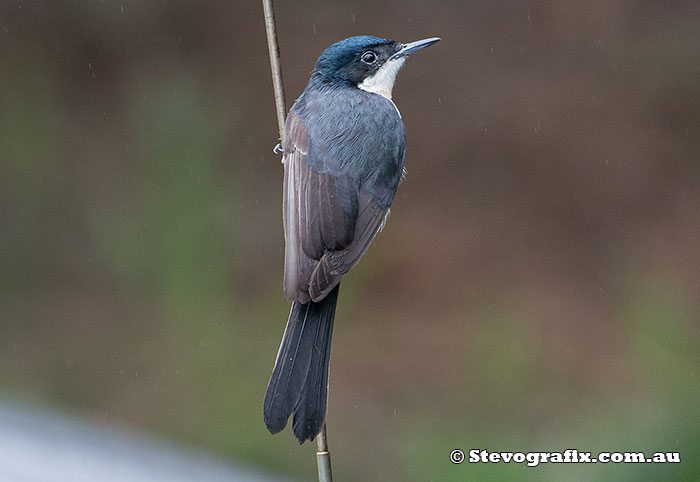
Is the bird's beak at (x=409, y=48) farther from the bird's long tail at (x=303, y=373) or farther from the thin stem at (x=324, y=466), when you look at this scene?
the thin stem at (x=324, y=466)

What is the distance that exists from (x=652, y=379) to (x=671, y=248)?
5.42 ft

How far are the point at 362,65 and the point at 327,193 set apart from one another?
0.36 metres

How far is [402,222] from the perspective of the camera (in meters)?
5.22

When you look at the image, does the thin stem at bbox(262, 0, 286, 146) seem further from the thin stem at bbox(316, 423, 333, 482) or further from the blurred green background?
the blurred green background

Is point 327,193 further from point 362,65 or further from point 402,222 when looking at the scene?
point 402,222

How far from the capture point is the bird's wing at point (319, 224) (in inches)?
46.7

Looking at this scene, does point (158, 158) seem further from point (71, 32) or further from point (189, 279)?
point (71, 32)

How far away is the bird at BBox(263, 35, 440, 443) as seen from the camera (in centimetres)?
116

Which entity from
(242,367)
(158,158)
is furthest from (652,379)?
(158,158)

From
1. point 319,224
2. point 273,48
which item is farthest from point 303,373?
point 273,48

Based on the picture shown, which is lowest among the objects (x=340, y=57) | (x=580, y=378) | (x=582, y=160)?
(x=340, y=57)

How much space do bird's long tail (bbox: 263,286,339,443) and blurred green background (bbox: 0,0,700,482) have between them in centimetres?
264

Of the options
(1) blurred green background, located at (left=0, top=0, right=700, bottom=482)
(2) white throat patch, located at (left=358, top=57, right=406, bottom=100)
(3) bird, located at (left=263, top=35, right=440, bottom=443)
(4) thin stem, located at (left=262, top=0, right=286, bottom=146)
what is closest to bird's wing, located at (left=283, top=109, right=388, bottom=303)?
(3) bird, located at (left=263, top=35, right=440, bottom=443)

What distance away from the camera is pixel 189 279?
359 centimetres
